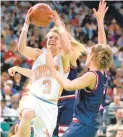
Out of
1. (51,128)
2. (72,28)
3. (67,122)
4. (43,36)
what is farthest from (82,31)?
(51,128)

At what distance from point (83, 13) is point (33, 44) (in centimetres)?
345

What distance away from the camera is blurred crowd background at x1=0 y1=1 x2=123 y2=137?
12.2 m

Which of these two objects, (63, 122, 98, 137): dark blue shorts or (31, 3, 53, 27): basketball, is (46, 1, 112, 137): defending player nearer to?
(63, 122, 98, 137): dark blue shorts

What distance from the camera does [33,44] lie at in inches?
686

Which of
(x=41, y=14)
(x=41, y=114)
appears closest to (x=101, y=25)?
(x=41, y=14)

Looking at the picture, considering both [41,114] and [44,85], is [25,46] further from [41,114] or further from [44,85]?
[41,114]

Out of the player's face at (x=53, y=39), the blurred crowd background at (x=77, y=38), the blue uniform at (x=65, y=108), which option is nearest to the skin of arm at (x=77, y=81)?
the player's face at (x=53, y=39)

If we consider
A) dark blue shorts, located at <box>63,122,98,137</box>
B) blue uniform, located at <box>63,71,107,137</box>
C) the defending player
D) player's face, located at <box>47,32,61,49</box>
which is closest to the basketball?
player's face, located at <box>47,32,61,49</box>

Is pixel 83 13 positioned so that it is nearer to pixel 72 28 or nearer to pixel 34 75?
pixel 72 28

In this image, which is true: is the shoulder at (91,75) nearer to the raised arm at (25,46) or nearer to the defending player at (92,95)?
the defending player at (92,95)

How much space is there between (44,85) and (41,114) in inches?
14.4

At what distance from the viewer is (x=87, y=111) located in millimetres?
6484

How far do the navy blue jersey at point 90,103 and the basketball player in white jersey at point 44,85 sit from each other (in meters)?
0.79

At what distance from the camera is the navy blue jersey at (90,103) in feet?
21.1
